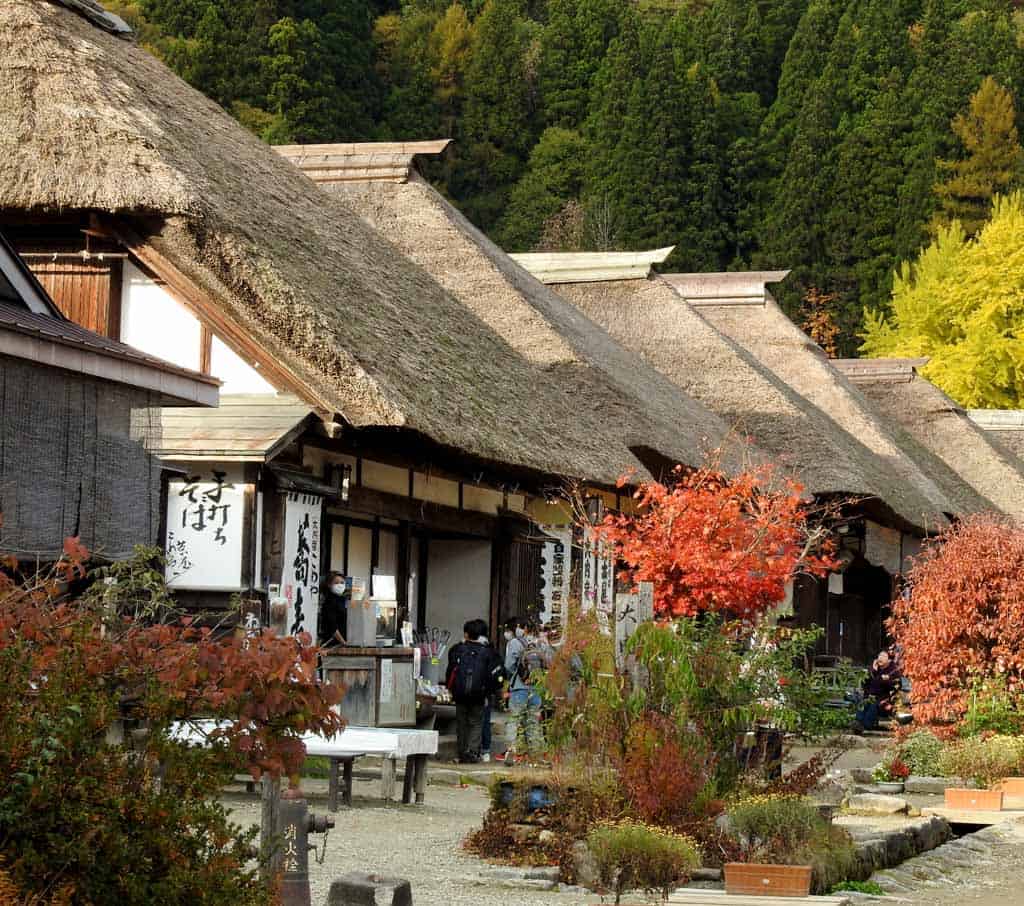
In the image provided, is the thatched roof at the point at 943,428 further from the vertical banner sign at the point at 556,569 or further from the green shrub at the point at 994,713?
the green shrub at the point at 994,713

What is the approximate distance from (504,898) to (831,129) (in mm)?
48261

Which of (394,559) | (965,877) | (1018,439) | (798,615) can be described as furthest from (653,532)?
(1018,439)

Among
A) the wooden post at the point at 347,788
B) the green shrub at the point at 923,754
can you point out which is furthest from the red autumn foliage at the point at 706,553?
the wooden post at the point at 347,788

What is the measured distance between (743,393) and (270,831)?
2163cm

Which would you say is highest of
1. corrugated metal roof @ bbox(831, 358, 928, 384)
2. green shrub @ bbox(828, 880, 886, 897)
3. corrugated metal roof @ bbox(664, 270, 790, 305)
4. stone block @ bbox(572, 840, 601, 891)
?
corrugated metal roof @ bbox(664, 270, 790, 305)

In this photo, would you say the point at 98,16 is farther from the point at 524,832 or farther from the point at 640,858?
the point at 640,858

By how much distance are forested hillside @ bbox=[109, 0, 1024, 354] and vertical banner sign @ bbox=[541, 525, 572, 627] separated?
2921cm

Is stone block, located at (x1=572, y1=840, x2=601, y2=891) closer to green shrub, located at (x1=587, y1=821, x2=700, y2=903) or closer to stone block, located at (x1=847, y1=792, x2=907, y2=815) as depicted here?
green shrub, located at (x1=587, y1=821, x2=700, y2=903)

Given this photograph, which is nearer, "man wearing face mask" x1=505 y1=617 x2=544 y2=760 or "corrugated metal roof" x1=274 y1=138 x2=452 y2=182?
Answer: "man wearing face mask" x1=505 y1=617 x2=544 y2=760

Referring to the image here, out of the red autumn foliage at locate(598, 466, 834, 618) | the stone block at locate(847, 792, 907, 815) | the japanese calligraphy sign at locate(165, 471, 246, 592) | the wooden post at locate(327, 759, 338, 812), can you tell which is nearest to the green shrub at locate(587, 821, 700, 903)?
the wooden post at locate(327, 759, 338, 812)

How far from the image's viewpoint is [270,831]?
224 inches

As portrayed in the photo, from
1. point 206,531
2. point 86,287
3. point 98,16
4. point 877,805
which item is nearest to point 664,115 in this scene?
point 98,16

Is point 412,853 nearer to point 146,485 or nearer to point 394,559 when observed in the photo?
point 146,485

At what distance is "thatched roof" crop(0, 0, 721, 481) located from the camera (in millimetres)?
12453
